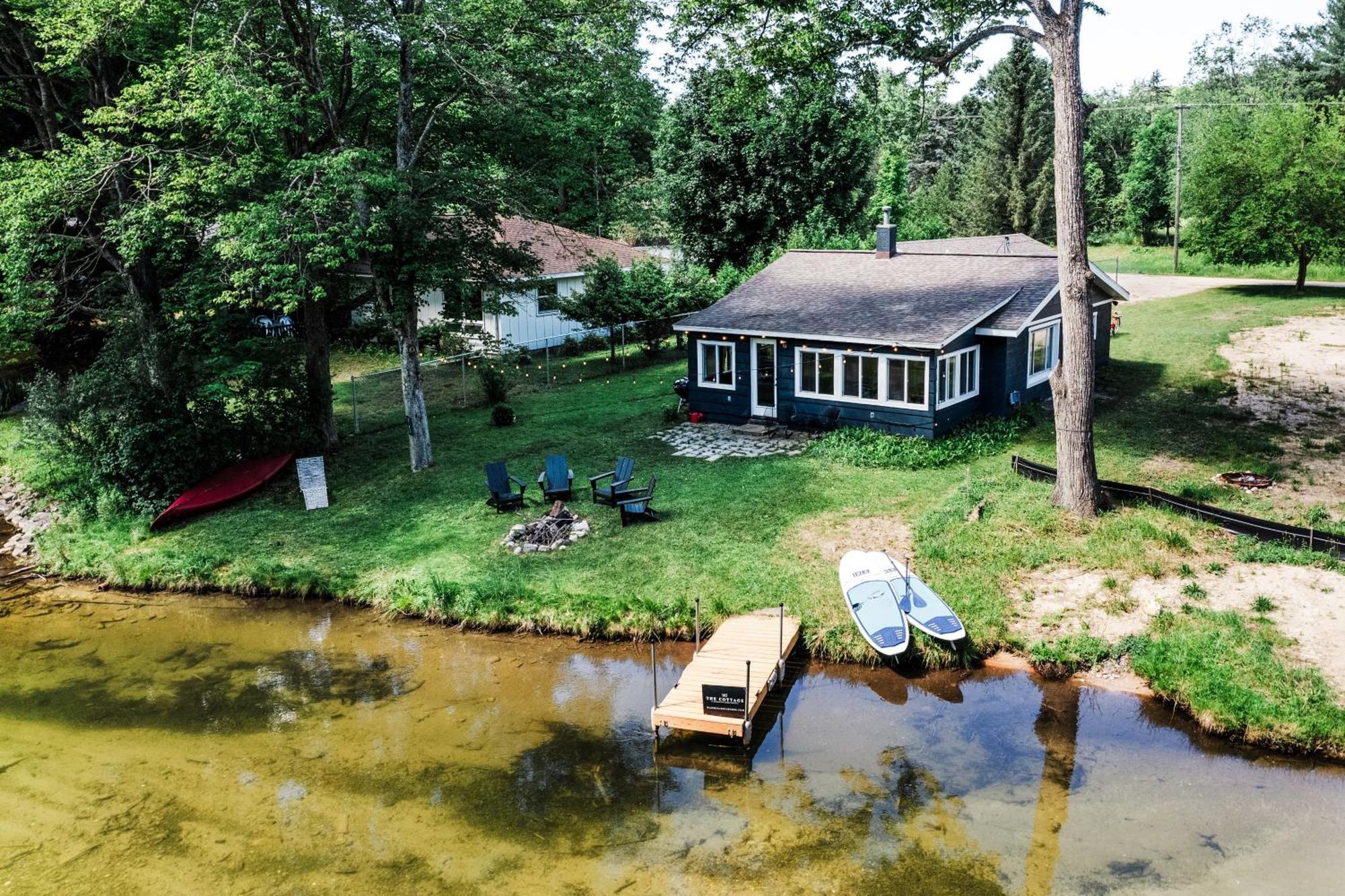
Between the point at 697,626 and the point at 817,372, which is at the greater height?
the point at 817,372

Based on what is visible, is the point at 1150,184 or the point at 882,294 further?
the point at 1150,184

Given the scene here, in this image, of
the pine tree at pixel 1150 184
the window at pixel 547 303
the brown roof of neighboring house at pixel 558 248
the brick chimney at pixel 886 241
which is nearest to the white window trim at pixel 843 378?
the brick chimney at pixel 886 241

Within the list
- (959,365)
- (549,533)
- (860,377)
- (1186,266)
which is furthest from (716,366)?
(1186,266)

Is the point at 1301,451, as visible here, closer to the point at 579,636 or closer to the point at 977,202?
the point at 579,636

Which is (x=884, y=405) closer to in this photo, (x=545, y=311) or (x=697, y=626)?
(x=697, y=626)

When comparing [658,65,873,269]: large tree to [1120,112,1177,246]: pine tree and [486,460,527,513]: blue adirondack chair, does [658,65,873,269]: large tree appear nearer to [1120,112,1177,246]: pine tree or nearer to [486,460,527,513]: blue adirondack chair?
[486,460,527,513]: blue adirondack chair

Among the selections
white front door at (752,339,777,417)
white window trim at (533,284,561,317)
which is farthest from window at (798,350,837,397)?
white window trim at (533,284,561,317)

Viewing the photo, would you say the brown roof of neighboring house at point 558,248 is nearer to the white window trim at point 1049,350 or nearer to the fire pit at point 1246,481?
the white window trim at point 1049,350
